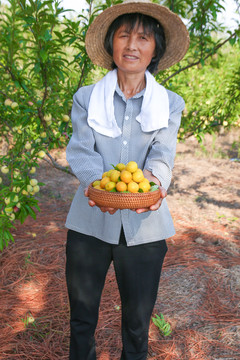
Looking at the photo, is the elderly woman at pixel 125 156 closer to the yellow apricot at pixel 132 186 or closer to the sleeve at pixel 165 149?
the sleeve at pixel 165 149

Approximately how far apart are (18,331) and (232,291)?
1.87 meters

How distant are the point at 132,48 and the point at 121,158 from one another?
518 millimetres

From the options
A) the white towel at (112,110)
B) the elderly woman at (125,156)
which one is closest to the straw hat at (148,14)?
the elderly woman at (125,156)

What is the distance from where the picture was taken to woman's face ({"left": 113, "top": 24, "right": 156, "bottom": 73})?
1474 mm

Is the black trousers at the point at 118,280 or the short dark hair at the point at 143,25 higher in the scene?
the short dark hair at the point at 143,25

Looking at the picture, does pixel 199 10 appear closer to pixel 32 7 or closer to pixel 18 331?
pixel 32 7

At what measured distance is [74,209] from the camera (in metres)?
1.58

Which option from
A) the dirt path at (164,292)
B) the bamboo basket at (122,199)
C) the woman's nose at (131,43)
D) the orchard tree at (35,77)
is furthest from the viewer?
the dirt path at (164,292)

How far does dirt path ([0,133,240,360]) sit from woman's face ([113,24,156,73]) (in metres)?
1.87

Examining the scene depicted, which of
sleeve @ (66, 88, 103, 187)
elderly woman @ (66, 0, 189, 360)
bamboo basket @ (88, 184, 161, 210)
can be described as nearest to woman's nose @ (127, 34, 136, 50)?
elderly woman @ (66, 0, 189, 360)

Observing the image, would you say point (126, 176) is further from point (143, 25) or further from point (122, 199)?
point (143, 25)

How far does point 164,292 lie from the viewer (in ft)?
9.27

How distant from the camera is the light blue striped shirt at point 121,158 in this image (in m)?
1.49

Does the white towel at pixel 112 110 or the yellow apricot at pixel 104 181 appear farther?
the white towel at pixel 112 110
